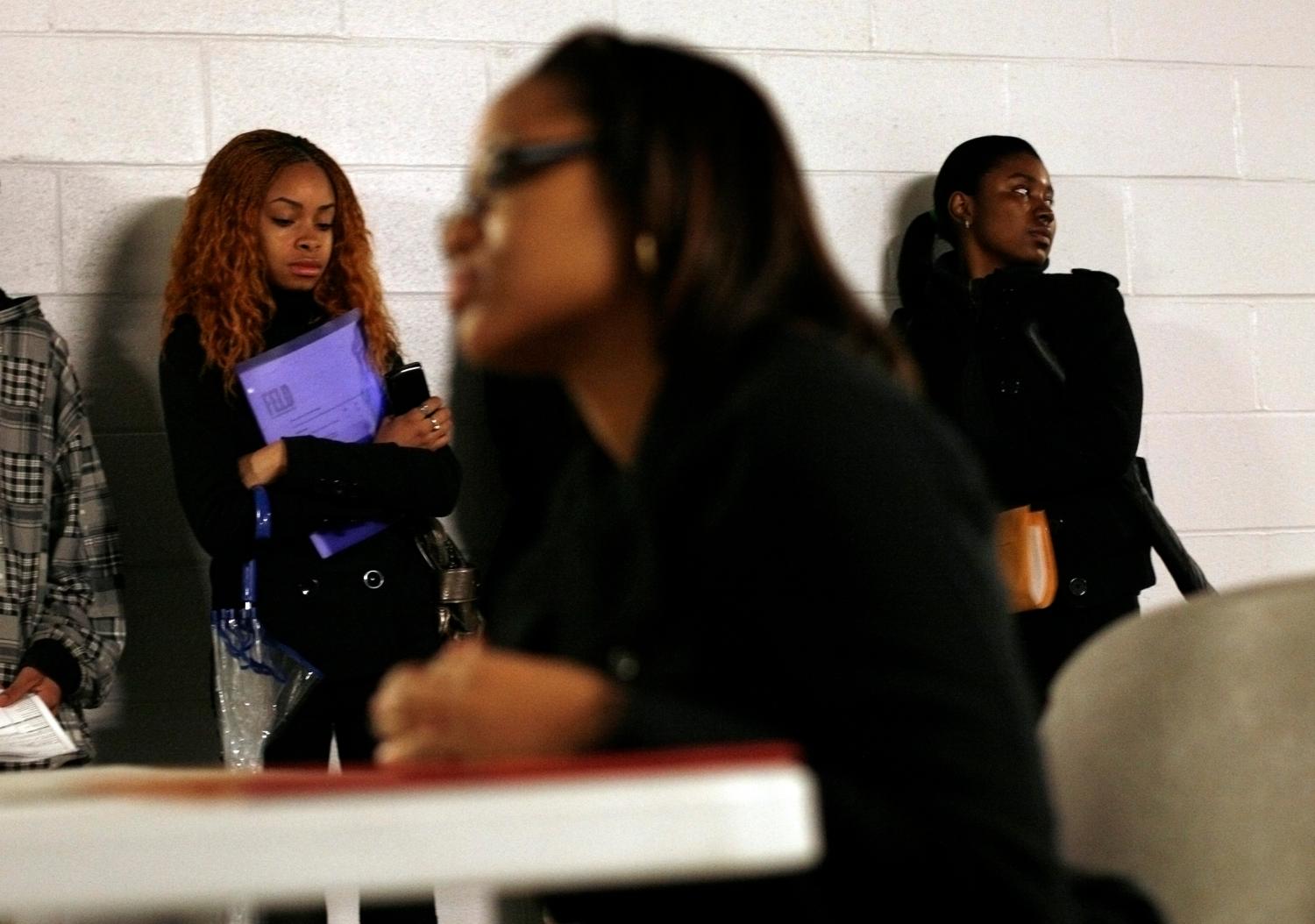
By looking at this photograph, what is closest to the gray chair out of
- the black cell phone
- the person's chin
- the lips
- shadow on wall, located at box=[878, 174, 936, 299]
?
the lips

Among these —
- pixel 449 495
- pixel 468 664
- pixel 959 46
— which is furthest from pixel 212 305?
pixel 468 664

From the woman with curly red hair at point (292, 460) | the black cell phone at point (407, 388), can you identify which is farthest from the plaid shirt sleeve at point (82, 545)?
the black cell phone at point (407, 388)

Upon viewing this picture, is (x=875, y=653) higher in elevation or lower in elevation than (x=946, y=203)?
lower

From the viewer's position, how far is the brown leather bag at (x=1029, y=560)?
111 inches

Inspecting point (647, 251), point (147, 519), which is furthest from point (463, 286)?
point (147, 519)

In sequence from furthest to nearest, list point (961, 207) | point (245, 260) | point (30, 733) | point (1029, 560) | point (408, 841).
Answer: point (961, 207)
point (1029, 560)
point (245, 260)
point (30, 733)
point (408, 841)

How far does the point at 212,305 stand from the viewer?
2.72 meters

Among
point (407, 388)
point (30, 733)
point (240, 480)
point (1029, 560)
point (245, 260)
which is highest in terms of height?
point (245, 260)

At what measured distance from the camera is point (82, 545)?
277 cm

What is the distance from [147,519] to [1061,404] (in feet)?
5.42

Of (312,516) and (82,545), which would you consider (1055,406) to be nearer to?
(312,516)

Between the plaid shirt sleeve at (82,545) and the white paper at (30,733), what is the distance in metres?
0.20

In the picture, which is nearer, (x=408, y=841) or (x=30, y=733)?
(x=408, y=841)

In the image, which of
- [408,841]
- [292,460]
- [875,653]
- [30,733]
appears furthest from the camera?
[292,460]
